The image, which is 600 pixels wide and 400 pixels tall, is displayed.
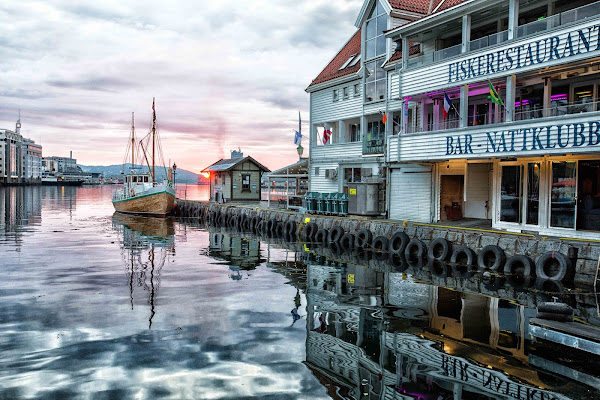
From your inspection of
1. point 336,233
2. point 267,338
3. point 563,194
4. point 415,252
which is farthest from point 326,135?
point 267,338

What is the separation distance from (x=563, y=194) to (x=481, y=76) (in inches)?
236

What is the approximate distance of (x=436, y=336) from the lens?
36.5 ft

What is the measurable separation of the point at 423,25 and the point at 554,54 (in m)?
7.09

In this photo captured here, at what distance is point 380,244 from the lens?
23.8 meters

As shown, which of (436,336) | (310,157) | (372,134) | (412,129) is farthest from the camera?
(310,157)

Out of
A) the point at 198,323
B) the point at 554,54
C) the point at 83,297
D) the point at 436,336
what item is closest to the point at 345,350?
the point at 436,336

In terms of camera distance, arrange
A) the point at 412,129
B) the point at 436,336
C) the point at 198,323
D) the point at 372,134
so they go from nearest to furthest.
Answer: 1. the point at 436,336
2. the point at 198,323
3. the point at 412,129
4. the point at 372,134

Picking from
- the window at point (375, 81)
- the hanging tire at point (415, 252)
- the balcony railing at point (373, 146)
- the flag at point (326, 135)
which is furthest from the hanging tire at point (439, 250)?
the flag at point (326, 135)

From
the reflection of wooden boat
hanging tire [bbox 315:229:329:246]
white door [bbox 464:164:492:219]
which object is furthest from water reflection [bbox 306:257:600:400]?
the reflection of wooden boat

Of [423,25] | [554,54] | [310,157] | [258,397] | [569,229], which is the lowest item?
[258,397]

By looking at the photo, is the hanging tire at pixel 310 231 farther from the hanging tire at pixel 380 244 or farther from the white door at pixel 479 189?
the white door at pixel 479 189

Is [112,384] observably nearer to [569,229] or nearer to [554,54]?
[569,229]

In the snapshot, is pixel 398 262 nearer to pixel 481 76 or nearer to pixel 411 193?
pixel 411 193

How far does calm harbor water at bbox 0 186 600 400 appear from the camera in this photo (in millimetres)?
8406
